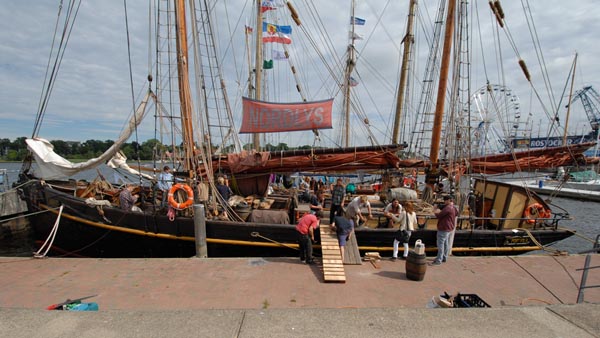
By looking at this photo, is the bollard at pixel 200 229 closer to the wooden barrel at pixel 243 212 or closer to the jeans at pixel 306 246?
the wooden barrel at pixel 243 212

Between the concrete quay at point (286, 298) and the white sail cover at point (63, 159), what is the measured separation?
4.08 meters

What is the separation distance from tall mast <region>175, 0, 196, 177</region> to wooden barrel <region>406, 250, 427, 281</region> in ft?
18.9

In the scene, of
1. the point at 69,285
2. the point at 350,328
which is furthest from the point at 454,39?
the point at 69,285

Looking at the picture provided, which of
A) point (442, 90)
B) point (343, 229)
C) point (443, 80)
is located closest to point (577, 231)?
point (442, 90)

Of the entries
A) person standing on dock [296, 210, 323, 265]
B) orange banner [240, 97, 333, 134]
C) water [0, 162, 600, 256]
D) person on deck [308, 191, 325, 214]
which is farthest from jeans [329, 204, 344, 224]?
water [0, 162, 600, 256]

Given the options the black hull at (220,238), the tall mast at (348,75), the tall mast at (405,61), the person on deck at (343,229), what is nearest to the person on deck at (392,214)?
the black hull at (220,238)

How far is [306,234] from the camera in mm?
6273

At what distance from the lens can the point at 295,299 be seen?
A: 186 inches

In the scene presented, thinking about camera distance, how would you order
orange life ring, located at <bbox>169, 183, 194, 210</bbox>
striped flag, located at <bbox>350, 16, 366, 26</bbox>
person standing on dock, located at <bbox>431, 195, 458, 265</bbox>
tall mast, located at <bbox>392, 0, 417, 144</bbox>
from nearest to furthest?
person standing on dock, located at <bbox>431, 195, 458, 265</bbox> → orange life ring, located at <bbox>169, 183, 194, 210</bbox> → tall mast, located at <bbox>392, 0, 417, 144</bbox> → striped flag, located at <bbox>350, 16, 366, 26</bbox>

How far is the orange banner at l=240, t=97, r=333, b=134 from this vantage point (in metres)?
9.33

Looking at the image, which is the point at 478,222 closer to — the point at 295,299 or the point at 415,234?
the point at 415,234

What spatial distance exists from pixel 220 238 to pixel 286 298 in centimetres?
317

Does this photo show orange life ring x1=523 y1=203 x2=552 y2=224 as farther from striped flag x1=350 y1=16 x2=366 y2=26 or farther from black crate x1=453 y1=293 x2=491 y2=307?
striped flag x1=350 y1=16 x2=366 y2=26

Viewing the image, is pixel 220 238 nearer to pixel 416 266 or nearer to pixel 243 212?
pixel 243 212
